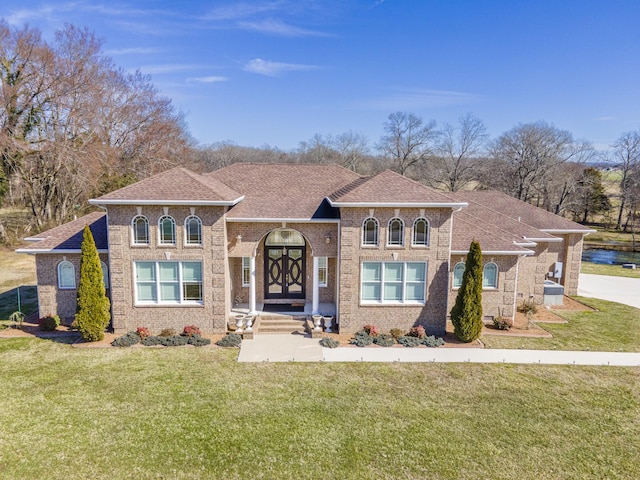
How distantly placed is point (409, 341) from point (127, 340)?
10.3m

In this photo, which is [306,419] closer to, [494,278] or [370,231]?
[370,231]

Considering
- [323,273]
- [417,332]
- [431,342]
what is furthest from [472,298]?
[323,273]

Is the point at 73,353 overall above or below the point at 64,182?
below

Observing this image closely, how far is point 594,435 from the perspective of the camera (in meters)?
9.15

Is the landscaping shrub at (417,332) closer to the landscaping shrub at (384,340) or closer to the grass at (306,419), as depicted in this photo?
the landscaping shrub at (384,340)

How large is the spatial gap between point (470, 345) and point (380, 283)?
158 inches

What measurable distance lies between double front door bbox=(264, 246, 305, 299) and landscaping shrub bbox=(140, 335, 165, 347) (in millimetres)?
5093

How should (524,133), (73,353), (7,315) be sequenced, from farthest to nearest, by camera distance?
(524,133), (7,315), (73,353)

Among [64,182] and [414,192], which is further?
[64,182]

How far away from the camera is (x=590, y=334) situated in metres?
15.8

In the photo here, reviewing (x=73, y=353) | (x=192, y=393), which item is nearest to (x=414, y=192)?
(x=192, y=393)

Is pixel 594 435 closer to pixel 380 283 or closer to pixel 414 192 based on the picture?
pixel 380 283

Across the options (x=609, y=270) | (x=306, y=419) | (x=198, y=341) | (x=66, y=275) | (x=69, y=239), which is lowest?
(x=609, y=270)

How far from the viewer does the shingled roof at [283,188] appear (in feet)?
51.8
